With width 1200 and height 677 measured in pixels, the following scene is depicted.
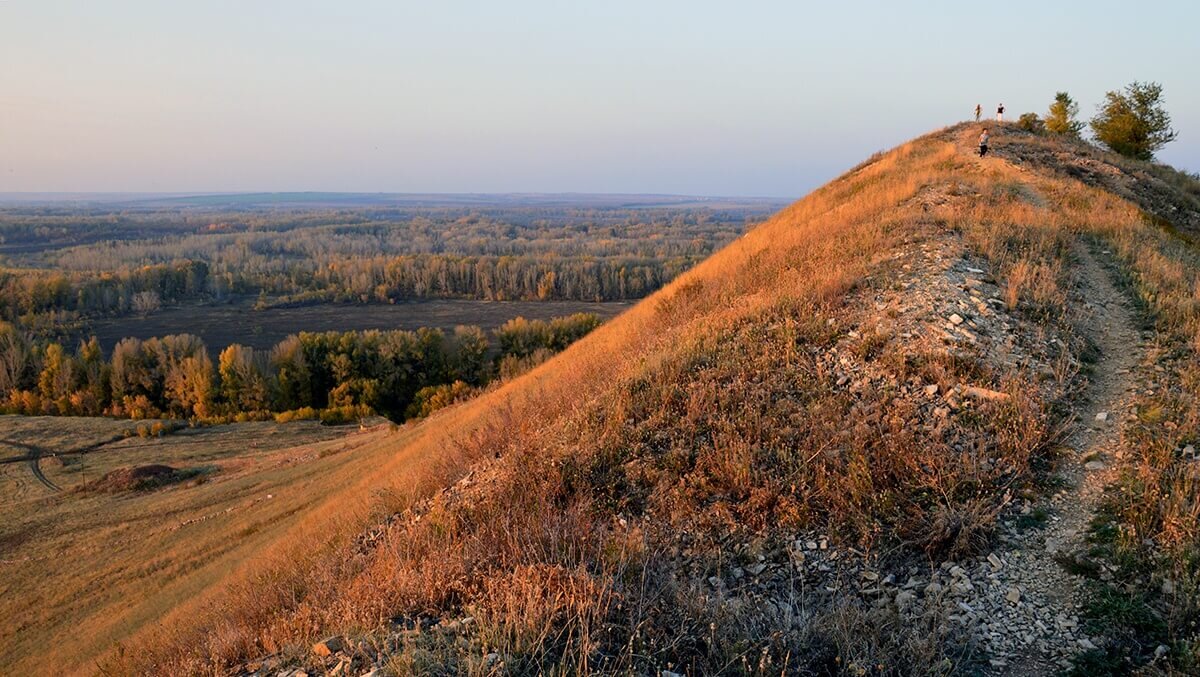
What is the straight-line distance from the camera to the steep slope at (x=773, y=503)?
3787 millimetres

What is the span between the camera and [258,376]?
46312 mm

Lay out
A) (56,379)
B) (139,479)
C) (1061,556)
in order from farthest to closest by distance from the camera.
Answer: (56,379), (139,479), (1061,556)

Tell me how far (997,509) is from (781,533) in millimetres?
1616

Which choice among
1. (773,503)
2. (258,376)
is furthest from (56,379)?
(773,503)

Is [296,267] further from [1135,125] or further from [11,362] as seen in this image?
[1135,125]

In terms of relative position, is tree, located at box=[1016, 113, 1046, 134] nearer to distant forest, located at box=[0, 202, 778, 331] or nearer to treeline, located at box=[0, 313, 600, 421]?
treeline, located at box=[0, 313, 600, 421]

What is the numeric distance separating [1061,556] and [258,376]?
5111 cm

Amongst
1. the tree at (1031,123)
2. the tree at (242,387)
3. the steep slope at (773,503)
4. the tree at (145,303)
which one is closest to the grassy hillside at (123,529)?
the steep slope at (773,503)

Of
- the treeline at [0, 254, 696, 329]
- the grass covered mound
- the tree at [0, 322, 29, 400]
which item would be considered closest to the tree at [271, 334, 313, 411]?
the grass covered mound

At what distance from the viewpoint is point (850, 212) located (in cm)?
1530

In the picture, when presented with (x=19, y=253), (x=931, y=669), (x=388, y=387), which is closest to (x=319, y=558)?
(x=931, y=669)

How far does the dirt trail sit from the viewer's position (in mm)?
3740

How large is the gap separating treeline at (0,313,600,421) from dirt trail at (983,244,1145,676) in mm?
38776

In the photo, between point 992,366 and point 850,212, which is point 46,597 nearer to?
point 992,366
